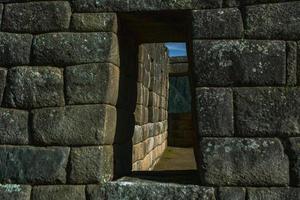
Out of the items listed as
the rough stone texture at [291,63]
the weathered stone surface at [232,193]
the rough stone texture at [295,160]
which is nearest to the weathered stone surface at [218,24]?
the rough stone texture at [291,63]

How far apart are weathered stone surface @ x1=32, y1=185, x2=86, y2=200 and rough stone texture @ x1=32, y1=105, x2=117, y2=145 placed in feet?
1.24

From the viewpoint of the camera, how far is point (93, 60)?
383cm

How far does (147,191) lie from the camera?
366 centimetres

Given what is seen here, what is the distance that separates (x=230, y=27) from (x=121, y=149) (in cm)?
168

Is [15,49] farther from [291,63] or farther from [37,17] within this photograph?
Result: [291,63]

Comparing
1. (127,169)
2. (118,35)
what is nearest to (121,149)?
(127,169)

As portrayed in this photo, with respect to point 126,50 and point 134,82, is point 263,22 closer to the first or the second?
point 126,50

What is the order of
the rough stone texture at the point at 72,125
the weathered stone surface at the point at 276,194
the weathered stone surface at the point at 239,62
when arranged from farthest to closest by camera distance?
the rough stone texture at the point at 72,125 < the weathered stone surface at the point at 239,62 < the weathered stone surface at the point at 276,194

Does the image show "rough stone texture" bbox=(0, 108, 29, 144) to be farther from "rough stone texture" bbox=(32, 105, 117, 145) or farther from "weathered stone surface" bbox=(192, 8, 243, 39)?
"weathered stone surface" bbox=(192, 8, 243, 39)

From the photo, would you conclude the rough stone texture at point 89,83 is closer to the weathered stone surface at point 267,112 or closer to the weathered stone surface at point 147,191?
the weathered stone surface at point 147,191

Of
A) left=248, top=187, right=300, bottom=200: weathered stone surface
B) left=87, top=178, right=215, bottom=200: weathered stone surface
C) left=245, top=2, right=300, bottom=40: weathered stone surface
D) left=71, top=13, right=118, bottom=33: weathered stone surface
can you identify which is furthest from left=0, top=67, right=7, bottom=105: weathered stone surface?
left=248, top=187, right=300, bottom=200: weathered stone surface

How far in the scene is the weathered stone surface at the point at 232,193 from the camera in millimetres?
3537

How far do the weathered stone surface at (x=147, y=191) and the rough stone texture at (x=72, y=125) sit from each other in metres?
0.40

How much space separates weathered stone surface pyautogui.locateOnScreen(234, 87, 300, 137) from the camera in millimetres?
3561
